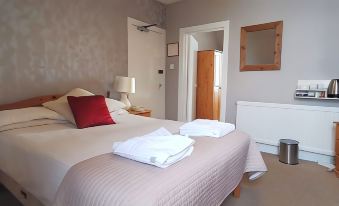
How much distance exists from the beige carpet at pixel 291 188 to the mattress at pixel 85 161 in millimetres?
294

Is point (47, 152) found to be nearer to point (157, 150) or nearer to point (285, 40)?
point (157, 150)

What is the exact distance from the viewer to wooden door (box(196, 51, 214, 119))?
4734mm

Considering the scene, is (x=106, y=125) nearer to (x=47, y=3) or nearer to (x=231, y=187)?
(x=231, y=187)

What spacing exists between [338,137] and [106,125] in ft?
8.14

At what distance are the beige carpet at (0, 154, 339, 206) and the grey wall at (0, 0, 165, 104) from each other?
3.87ft

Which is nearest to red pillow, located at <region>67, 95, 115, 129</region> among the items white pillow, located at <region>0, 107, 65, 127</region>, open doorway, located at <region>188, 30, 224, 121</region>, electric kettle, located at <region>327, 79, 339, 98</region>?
white pillow, located at <region>0, 107, 65, 127</region>

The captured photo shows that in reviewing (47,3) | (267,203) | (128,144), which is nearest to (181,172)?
(128,144)

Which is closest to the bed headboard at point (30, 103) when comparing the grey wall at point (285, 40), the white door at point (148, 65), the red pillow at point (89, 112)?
the red pillow at point (89, 112)

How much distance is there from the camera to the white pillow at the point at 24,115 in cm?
188

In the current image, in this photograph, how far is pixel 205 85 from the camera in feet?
15.9

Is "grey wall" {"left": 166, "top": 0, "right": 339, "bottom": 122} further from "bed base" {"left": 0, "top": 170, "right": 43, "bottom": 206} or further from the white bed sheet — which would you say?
"bed base" {"left": 0, "top": 170, "right": 43, "bottom": 206}

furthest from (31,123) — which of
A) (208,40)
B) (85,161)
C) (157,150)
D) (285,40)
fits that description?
(208,40)

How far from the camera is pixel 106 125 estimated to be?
7.04 ft

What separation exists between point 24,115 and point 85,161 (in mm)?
1240
